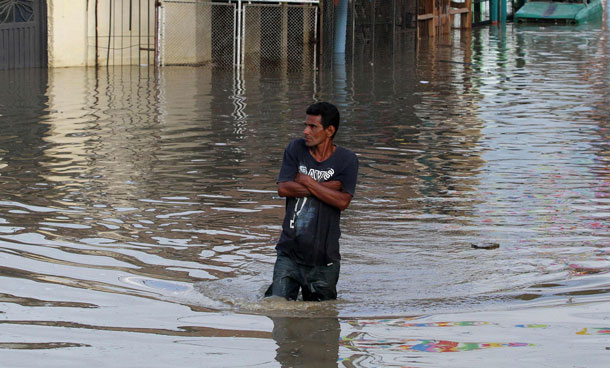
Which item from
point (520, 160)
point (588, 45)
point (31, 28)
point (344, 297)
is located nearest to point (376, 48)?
point (588, 45)

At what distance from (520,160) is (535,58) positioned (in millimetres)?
18965

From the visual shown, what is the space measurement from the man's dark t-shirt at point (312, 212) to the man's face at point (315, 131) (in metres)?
0.13

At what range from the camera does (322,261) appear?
654 cm

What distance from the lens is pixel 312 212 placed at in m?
6.47

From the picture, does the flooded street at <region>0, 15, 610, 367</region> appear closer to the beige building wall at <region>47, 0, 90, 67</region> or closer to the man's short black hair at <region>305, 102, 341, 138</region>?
the man's short black hair at <region>305, 102, 341, 138</region>

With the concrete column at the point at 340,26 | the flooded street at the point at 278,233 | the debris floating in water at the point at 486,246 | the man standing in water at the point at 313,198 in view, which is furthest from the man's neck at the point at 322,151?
the concrete column at the point at 340,26

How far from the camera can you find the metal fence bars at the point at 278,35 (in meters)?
29.2

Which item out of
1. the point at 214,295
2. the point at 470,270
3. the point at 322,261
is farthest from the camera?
the point at 470,270

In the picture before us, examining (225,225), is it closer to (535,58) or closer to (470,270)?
(470,270)

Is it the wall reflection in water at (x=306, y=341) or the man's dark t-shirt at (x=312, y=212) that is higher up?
the man's dark t-shirt at (x=312, y=212)

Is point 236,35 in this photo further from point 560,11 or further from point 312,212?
point 560,11

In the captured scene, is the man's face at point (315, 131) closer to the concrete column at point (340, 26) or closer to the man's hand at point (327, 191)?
the man's hand at point (327, 191)

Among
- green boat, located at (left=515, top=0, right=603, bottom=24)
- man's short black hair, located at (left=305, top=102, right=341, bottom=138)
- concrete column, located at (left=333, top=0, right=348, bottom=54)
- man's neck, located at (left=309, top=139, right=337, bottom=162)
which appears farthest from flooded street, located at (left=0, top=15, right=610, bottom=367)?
green boat, located at (left=515, top=0, right=603, bottom=24)

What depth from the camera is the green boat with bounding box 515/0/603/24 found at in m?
51.5
